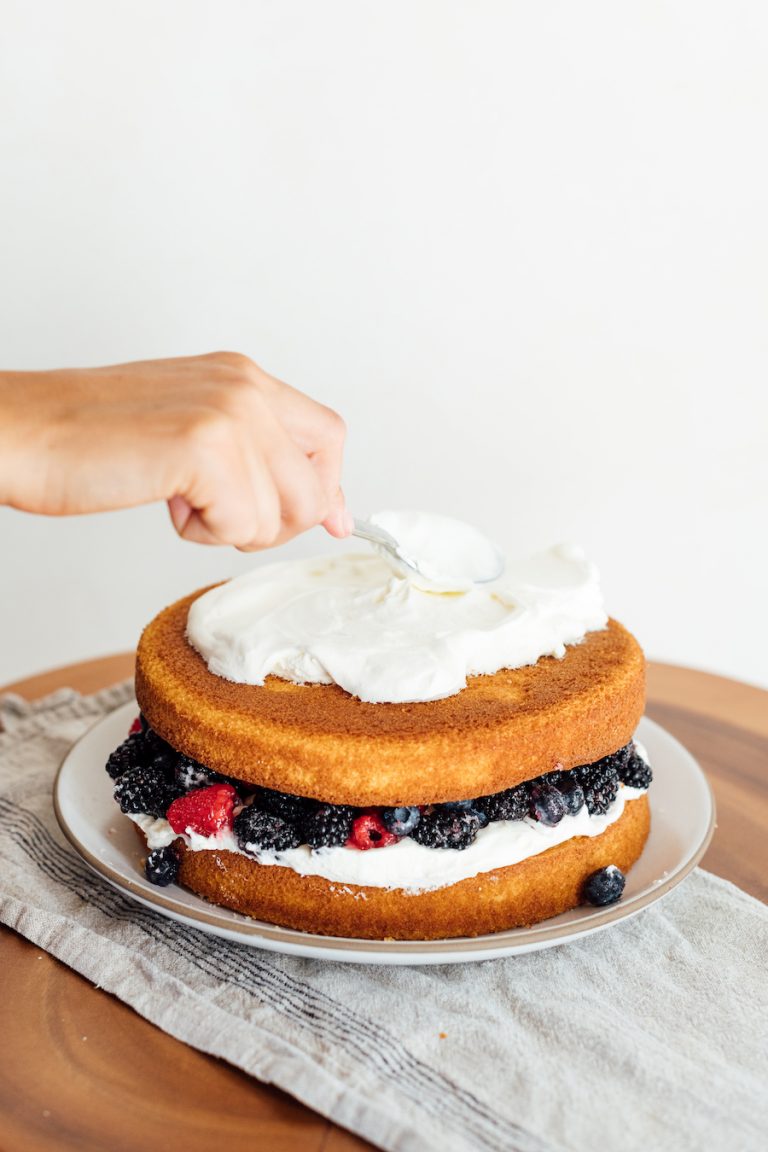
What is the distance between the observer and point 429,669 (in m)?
1.67

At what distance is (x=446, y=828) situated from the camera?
1.57 m

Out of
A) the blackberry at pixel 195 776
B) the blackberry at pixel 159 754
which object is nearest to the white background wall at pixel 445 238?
the blackberry at pixel 159 754

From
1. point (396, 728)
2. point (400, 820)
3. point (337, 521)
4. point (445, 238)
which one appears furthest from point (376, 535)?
point (445, 238)

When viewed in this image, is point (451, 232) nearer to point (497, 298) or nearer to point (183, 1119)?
point (497, 298)

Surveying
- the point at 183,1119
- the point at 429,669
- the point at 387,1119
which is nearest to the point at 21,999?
the point at 183,1119

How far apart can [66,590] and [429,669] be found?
2.49 m

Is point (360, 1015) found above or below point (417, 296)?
below

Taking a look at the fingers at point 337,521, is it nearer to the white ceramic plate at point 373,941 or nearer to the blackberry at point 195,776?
the blackberry at point 195,776

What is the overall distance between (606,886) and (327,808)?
0.43 metres

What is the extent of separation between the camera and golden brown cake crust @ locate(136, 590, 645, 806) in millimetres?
1562

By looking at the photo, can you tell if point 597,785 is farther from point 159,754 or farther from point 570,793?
point 159,754

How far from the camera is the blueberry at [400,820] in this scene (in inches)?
61.8

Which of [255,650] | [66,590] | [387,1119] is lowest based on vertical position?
[66,590]

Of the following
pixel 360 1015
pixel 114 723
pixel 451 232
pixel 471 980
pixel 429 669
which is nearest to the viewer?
pixel 360 1015
